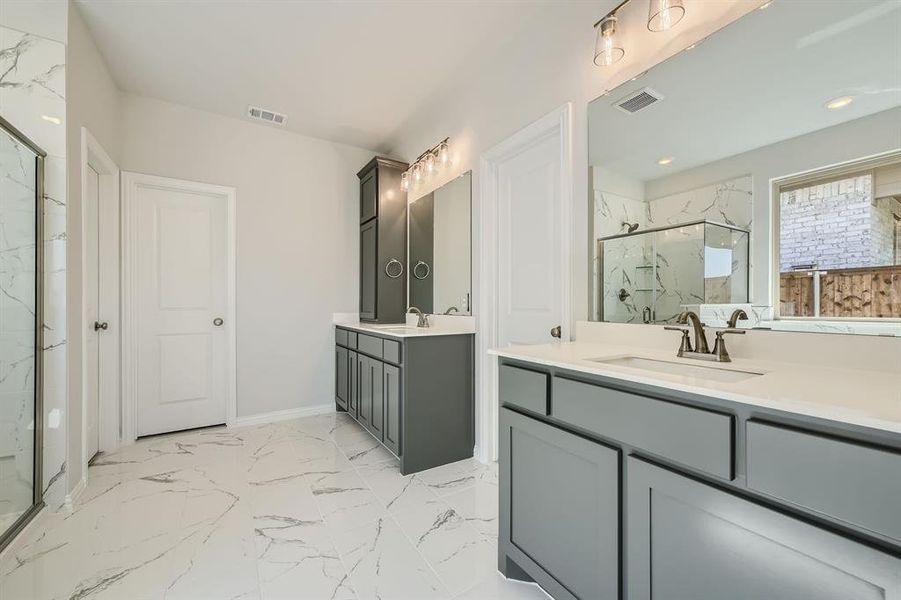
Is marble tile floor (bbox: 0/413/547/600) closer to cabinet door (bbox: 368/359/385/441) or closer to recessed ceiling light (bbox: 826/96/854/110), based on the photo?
cabinet door (bbox: 368/359/385/441)

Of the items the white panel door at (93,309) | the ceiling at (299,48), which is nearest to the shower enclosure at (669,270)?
the ceiling at (299,48)

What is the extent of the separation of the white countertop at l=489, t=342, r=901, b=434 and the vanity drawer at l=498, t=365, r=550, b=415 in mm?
60

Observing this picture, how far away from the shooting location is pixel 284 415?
3414 mm

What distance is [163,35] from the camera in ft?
7.54

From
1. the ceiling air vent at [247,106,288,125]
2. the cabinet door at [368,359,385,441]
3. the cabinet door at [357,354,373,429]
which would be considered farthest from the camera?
the ceiling air vent at [247,106,288,125]

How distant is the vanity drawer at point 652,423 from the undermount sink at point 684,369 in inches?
7.4

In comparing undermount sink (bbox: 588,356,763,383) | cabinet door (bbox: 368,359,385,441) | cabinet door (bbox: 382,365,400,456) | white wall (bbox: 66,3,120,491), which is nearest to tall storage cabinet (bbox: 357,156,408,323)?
cabinet door (bbox: 368,359,385,441)

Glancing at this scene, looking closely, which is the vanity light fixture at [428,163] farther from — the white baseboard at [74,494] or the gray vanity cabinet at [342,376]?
the white baseboard at [74,494]

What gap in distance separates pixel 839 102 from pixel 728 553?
129 centimetres

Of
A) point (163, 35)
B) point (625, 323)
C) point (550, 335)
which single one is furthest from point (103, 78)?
A: point (625, 323)

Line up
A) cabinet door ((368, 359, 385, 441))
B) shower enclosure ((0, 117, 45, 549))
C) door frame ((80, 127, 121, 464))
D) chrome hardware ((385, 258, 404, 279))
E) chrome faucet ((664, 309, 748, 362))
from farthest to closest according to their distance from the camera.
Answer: chrome hardware ((385, 258, 404, 279)) < door frame ((80, 127, 121, 464)) < cabinet door ((368, 359, 385, 441)) < shower enclosure ((0, 117, 45, 549)) < chrome faucet ((664, 309, 748, 362))

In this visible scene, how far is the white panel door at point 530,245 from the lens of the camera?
81.6 inches

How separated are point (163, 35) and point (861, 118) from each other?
3.37 meters

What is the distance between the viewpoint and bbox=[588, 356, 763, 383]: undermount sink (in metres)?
1.15
